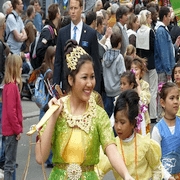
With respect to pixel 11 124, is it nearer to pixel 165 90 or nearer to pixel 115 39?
pixel 165 90

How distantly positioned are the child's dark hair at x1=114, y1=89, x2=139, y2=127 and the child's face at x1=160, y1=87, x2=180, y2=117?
1114 millimetres

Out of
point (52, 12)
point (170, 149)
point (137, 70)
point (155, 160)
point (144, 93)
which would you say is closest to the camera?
point (155, 160)

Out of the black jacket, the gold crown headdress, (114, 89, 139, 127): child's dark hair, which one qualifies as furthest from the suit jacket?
the gold crown headdress

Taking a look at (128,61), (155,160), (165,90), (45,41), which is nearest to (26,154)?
(45,41)

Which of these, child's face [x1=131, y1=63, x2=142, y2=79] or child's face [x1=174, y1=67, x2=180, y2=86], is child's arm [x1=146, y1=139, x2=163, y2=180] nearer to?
child's face [x1=174, y1=67, x2=180, y2=86]

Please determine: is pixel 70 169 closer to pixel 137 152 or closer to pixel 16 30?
pixel 137 152

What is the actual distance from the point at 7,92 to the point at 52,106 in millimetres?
3921

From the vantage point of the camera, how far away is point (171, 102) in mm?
7742

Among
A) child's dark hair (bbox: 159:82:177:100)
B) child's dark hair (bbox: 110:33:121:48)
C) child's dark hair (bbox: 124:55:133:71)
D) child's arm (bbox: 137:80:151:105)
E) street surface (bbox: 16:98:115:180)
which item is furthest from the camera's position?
child's dark hair (bbox: 110:33:121:48)

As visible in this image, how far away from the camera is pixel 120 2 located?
21.5 metres

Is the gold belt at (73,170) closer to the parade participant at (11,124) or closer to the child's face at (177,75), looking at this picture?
the parade participant at (11,124)

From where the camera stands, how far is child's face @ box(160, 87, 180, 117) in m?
7.69

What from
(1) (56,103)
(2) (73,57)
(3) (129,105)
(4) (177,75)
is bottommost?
(4) (177,75)

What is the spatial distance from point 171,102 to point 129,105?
4.12 feet
